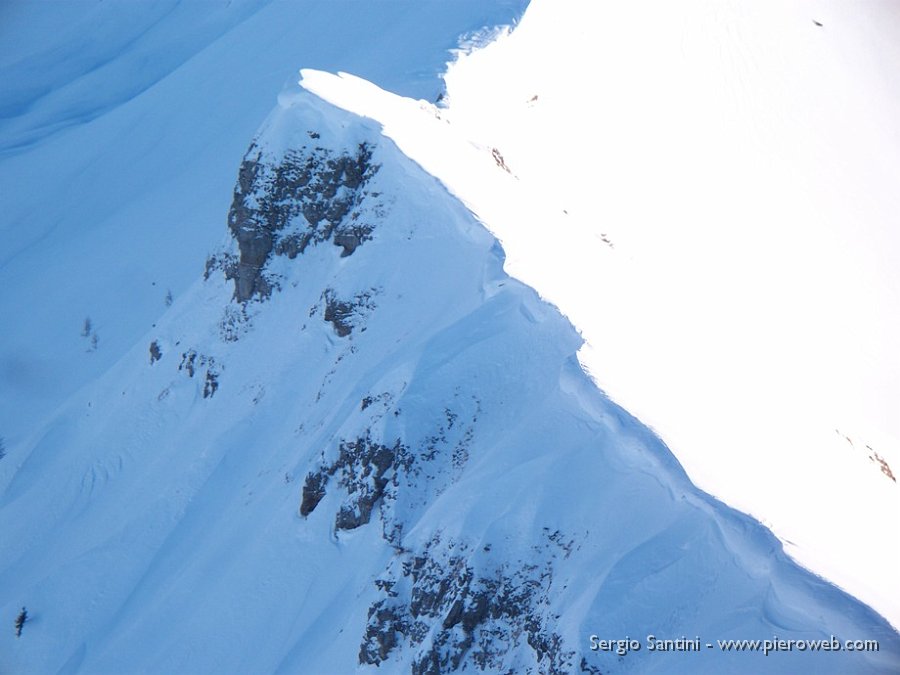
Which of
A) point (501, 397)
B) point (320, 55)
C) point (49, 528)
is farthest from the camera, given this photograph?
point (320, 55)

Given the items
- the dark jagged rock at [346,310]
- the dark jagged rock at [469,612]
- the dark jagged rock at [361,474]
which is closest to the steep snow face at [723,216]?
the dark jagged rock at [469,612]

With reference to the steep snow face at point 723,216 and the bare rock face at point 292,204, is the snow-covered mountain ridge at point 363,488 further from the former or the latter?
the steep snow face at point 723,216

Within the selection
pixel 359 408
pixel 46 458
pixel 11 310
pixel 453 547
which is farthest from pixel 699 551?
pixel 11 310

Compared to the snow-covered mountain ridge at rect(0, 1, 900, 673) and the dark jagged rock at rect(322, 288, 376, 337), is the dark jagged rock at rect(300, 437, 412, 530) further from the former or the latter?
the dark jagged rock at rect(322, 288, 376, 337)

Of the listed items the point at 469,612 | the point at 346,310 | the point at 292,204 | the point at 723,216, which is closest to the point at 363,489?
the point at 469,612

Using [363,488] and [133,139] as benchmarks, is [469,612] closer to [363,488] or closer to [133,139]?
[363,488]

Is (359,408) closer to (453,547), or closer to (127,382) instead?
(453,547)

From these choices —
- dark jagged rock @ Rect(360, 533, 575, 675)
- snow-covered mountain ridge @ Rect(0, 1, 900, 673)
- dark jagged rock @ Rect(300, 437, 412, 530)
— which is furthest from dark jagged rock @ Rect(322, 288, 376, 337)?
dark jagged rock @ Rect(360, 533, 575, 675)
